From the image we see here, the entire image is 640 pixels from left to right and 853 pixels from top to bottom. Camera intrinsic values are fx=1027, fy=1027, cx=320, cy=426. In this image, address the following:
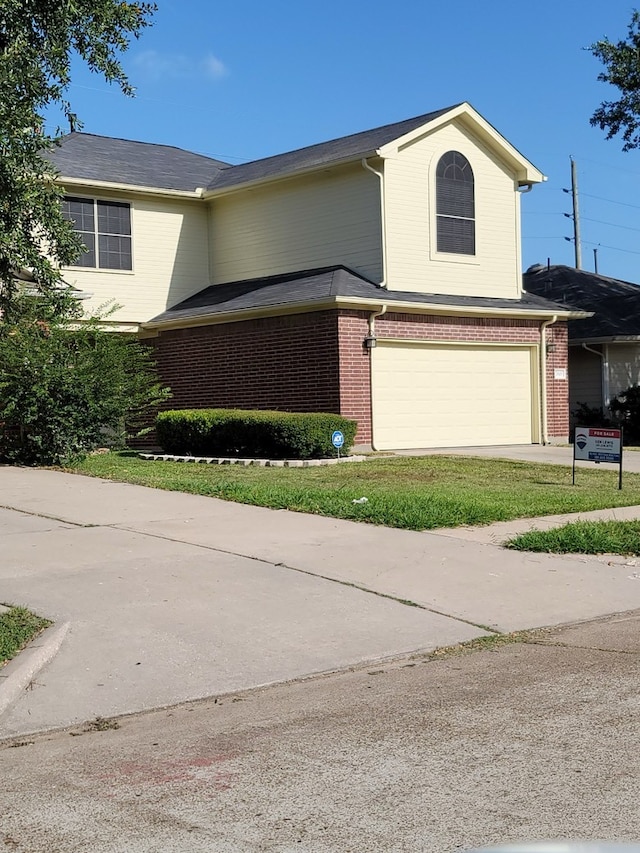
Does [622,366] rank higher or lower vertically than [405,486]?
higher

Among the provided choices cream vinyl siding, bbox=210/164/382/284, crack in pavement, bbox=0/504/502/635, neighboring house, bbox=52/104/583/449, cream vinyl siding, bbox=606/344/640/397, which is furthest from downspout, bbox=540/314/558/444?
crack in pavement, bbox=0/504/502/635

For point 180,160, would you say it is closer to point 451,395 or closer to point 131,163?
point 131,163

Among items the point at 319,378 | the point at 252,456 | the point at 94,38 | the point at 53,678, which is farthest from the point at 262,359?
the point at 53,678

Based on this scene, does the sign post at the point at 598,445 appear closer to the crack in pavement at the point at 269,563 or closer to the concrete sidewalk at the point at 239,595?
the concrete sidewalk at the point at 239,595

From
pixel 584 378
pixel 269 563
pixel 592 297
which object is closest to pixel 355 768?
pixel 269 563

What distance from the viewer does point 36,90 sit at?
9500 millimetres

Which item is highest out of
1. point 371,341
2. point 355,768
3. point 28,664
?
point 371,341

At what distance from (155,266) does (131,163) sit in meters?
2.93

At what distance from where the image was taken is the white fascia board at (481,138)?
20.9 meters

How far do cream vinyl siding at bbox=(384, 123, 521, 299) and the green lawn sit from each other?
16.4 feet

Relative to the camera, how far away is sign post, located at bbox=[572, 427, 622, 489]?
561 inches

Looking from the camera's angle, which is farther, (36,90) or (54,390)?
(54,390)

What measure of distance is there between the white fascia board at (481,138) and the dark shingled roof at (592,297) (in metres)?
4.33

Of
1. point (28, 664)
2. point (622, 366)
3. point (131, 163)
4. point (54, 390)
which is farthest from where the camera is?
point (622, 366)
